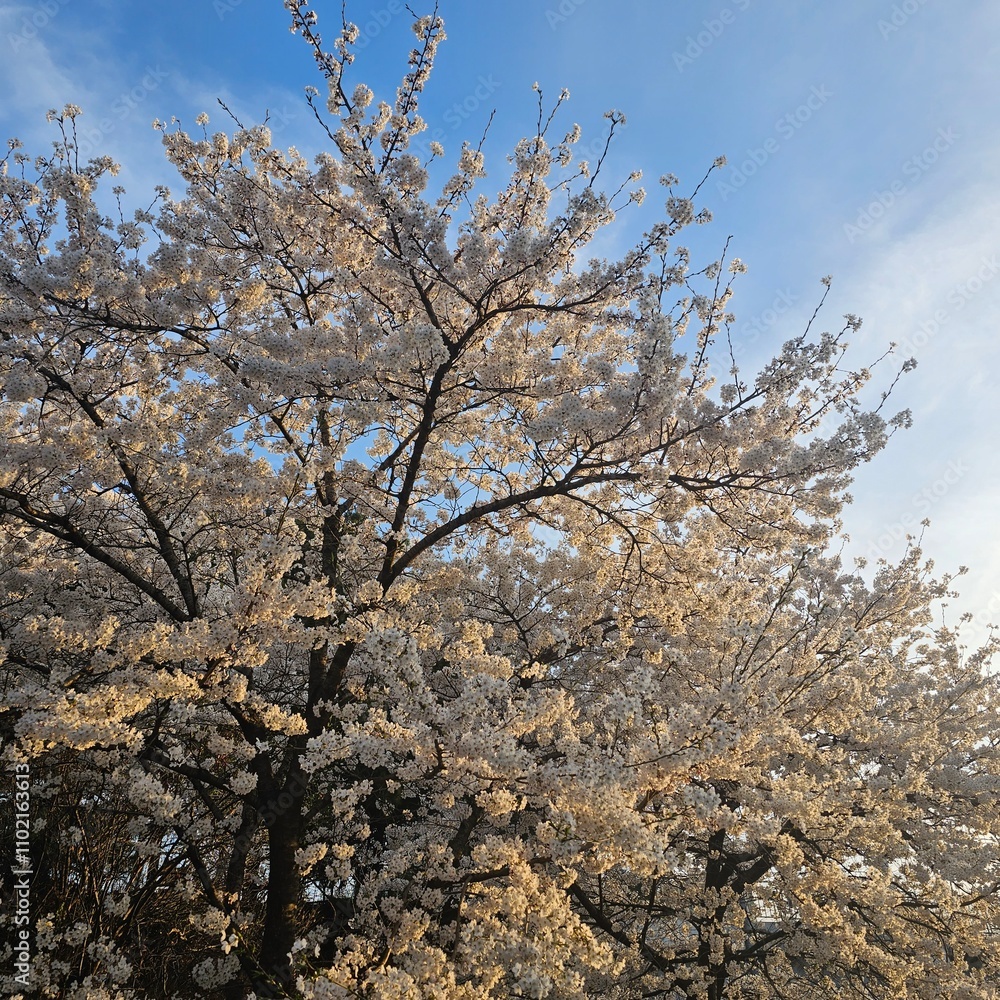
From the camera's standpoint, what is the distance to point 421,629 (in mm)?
6938

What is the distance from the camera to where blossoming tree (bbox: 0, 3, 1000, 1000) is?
199 inches

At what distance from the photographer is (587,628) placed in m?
9.20

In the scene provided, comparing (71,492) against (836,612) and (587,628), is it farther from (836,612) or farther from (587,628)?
(836,612)

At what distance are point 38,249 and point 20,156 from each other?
64.3 inches

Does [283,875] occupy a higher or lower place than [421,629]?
lower

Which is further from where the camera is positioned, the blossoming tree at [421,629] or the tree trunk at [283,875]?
the tree trunk at [283,875]

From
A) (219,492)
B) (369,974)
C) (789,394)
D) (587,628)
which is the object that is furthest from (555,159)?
(369,974)

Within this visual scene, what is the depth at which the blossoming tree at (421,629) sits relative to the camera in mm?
5043

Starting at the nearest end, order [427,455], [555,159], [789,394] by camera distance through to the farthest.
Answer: [789,394], [555,159], [427,455]

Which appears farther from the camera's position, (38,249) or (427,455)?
(427,455)

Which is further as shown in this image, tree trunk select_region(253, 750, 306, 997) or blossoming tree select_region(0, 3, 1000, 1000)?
tree trunk select_region(253, 750, 306, 997)

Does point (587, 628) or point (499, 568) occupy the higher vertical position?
point (499, 568)

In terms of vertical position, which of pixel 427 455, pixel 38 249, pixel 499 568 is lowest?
pixel 499 568

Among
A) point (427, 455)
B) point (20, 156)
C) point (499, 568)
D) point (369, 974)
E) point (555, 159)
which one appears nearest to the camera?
point (369, 974)
